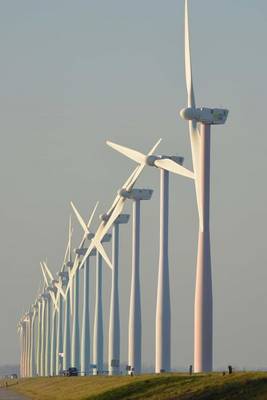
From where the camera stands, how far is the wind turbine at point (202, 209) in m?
131

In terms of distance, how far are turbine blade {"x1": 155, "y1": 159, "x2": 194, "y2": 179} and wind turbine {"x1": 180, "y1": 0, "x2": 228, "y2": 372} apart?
17.3 feet

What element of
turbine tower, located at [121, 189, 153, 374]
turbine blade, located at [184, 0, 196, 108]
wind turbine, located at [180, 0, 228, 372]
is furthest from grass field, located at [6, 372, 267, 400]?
turbine tower, located at [121, 189, 153, 374]

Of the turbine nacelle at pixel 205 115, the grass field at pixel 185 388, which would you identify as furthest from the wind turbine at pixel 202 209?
the grass field at pixel 185 388

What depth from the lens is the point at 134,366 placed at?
18962cm

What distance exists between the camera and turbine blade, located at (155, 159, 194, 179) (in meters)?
144

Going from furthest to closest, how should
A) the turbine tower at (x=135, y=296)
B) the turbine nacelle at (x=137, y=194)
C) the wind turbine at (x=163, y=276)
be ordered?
the turbine nacelle at (x=137, y=194) < the turbine tower at (x=135, y=296) < the wind turbine at (x=163, y=276)

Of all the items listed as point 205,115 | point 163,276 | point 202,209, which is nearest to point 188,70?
point 205,115

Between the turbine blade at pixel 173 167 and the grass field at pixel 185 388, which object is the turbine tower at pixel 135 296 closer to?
the turbine blade at pixel 173 167

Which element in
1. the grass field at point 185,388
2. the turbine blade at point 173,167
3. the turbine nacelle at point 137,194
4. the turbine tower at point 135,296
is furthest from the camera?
the turbine nacelle at point 137,194

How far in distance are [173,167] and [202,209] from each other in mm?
22421

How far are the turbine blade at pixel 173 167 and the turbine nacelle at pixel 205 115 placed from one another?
19.7ft

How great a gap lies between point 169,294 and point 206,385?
183 feet

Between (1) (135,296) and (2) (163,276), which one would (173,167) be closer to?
(2) (163,276)

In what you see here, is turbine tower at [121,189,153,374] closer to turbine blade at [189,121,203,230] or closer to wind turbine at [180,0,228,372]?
wind turbine at [180,0,228,372]
